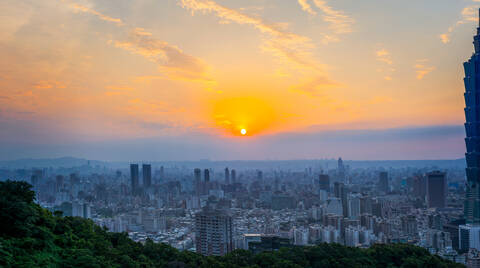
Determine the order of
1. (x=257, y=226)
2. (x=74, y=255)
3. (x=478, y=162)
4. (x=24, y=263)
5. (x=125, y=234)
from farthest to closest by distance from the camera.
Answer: (x=257, y=226) → (x=478, y=162) → (x=125, y=234) → (x=74, y=255) → (x=24, y=263)

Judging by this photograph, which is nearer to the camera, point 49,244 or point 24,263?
point 24,263

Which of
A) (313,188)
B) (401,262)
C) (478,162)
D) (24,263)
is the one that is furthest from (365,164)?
(24,263)

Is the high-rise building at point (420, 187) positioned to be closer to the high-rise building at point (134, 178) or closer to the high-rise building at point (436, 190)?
the high-rise building at point (436, 190)

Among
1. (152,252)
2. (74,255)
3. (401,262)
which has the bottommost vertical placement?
(401,262)

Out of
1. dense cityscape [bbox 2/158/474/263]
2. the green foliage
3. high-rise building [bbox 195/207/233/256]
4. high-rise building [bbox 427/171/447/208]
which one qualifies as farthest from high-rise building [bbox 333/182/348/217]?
the green foliage

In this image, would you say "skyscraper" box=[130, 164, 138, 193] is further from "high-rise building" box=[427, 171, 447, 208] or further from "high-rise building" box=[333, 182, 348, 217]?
"high-rise building" box=[427, 171, 447, 208]

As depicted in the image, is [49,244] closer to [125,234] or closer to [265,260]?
[125,234]
